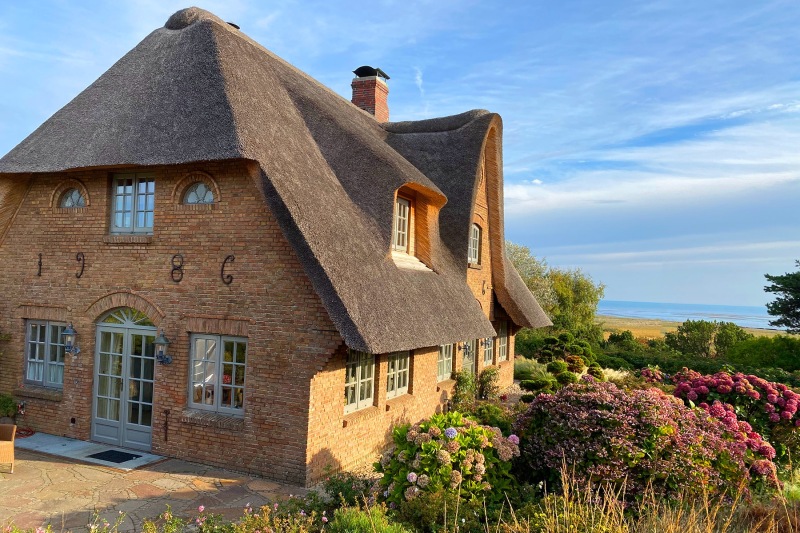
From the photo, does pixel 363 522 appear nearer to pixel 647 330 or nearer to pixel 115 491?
pixel 115 491

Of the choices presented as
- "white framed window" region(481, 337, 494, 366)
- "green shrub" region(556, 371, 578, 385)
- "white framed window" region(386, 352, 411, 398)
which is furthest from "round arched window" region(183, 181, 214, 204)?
"green shrub" region(556, 371, 578, 385)

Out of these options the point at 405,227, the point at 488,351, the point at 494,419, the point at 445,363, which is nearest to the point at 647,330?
the point at 488,351

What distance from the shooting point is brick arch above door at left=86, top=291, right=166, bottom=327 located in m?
9.38

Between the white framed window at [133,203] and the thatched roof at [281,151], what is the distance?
73 cm

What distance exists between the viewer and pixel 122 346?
9812 mm

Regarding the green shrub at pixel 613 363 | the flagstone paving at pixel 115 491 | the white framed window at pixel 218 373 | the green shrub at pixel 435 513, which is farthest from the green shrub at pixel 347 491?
the green shrub at pixel 613 363

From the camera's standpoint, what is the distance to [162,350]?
921cm

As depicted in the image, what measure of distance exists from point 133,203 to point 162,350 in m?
2.73

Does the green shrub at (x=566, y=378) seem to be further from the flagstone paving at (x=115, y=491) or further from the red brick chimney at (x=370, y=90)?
the flagstone paving at (x=115, y=491)

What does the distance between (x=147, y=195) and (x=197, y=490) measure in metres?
5.12

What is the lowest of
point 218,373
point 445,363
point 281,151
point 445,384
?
point 445,384

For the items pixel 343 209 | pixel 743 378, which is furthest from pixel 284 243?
pixel 743 378

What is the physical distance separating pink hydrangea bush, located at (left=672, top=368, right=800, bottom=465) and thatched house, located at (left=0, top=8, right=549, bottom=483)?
4.55 meters

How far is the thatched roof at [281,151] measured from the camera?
8.23 metres
